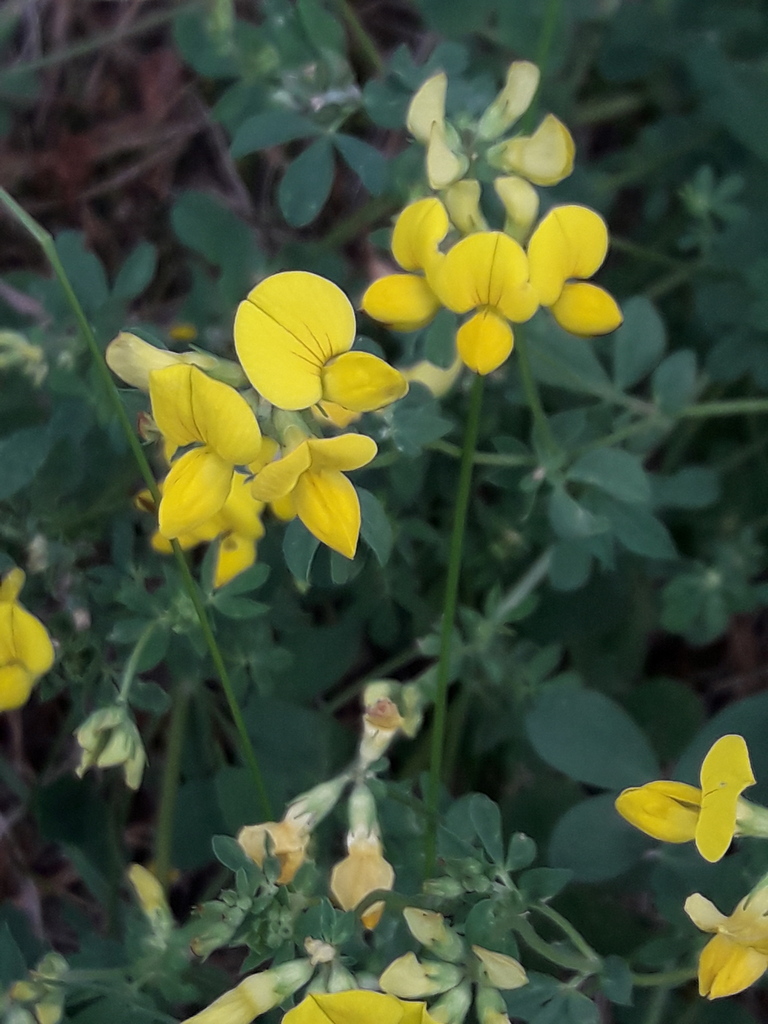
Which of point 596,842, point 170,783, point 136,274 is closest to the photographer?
point 596,842

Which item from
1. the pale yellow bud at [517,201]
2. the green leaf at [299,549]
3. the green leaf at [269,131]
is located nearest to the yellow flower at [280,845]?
the green leaf at [299,549]

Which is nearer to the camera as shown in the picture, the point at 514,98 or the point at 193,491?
the point at 193,491

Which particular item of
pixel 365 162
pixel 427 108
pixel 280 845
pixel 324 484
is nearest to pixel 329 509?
pixel 324 484

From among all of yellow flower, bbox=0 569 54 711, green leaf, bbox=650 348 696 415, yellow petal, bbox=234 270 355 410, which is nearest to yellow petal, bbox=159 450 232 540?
yellow petal, bbox=234 270 355 410

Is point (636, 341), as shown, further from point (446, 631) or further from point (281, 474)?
point (281, 474)

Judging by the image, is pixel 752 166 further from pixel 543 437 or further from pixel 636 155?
pixel 543 437

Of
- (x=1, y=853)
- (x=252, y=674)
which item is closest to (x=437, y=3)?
(x=252, y=674)

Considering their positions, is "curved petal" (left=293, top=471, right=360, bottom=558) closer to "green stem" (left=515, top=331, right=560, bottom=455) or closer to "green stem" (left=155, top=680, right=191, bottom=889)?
"green stem" (left=515, top=331, right=560, bottom=455)
